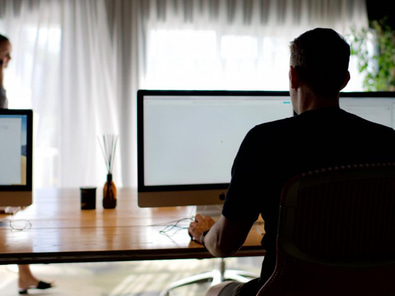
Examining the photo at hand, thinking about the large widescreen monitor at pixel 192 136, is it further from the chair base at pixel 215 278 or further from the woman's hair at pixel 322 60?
the chair base at pixel 215 278

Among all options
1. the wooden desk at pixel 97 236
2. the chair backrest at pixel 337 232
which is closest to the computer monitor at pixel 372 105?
the wooden desk at pixel 97 236

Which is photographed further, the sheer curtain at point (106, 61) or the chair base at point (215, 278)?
the sheer curtain at point (106, 61)

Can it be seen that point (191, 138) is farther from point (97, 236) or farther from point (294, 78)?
point (294, 78)

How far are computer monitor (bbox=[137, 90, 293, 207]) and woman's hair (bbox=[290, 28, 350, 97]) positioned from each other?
594 millimetres

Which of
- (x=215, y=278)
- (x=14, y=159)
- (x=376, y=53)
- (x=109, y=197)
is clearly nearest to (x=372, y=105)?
(x=109, y=197)

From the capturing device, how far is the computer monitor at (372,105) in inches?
65.4

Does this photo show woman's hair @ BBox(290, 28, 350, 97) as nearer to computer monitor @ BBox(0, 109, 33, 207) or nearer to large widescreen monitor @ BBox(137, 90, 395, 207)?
large widescreen monitor @ BBox(137, 90, 395, 207)

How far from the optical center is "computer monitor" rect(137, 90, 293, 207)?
1523 mm

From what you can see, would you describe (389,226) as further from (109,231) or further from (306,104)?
(109,231)

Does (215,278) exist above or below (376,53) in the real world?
below

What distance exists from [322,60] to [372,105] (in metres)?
0.82

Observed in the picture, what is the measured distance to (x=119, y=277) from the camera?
2.56 metres

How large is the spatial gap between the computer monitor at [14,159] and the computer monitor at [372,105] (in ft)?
3.96

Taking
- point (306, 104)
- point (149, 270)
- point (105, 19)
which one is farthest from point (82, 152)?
point (306, 104)
